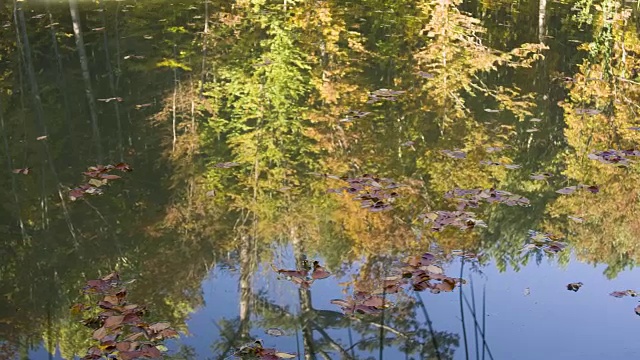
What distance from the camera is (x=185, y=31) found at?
13273 millimetres

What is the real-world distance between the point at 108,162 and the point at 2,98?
3777 millimetres

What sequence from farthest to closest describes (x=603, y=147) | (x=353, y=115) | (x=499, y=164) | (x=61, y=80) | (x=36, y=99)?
1. (x=61, y=80)
2. (x=36, y=99)
3. (x=353, y=115)
4. (x=603, y=147)
5. (x=499, y=164)

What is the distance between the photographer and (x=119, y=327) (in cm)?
362

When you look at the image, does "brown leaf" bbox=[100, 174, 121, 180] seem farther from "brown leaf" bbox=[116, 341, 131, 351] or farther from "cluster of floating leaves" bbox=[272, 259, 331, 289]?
"brown leaf" bbox=[116, 341, 131, 351]

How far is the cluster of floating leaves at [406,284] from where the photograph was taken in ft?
12.7

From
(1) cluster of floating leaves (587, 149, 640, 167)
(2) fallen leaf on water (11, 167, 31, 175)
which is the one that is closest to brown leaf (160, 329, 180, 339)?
(2) fallen leaf on water (11, 167, 31, 175)

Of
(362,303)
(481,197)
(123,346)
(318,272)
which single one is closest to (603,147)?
(481,197)

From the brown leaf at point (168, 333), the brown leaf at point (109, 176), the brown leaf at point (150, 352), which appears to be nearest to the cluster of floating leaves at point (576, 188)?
the brown leaf at point (168, 333)

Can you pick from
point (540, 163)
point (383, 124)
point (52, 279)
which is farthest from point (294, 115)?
point (52, 279)

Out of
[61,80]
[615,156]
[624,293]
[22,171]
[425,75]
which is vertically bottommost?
[624,293]

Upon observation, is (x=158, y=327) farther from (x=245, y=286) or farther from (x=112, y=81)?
(x=112, y=81)

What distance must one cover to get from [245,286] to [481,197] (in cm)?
242

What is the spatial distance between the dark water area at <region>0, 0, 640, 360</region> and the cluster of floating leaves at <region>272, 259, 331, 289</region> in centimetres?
2

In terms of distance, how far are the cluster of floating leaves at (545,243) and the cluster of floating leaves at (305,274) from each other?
166cm
